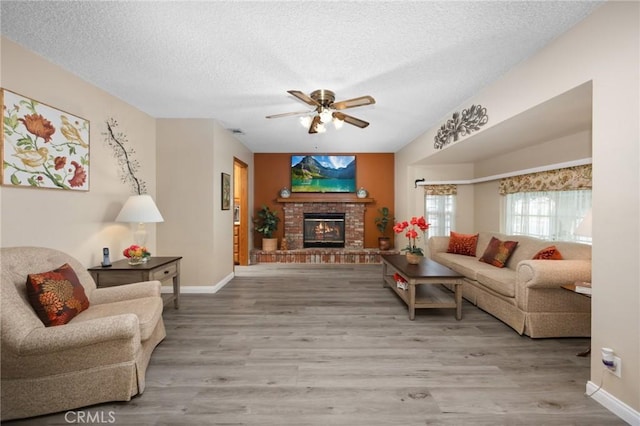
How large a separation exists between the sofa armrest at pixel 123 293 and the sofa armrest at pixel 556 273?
11.8 feet

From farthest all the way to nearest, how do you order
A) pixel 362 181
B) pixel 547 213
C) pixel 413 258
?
pixel 362 181 < pixel 547 213 < pixel 413 258

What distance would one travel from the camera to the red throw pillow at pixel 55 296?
1.88m

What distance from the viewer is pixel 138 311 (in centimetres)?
218

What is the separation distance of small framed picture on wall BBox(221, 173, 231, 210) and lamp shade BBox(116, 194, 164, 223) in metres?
1.32

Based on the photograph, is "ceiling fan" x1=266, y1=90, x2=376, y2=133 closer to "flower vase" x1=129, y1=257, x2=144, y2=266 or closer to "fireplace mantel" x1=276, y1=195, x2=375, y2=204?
"flower vase" x1=129, y1=257, x2=144, y2=266

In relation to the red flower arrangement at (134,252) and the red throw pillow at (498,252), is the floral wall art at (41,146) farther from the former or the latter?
the red throw pillow at (498,252)

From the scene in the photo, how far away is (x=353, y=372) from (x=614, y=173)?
2225 mm

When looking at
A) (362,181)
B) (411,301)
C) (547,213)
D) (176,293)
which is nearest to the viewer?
(411,301)

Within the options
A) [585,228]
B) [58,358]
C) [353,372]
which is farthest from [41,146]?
[585,228]

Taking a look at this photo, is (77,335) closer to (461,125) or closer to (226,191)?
(226,191)

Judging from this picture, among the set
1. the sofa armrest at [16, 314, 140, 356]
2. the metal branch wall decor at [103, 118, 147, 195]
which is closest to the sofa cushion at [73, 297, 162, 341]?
the sofa armrest at [16, 314, 140, 356]

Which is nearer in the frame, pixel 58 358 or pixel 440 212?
pixel 58 358

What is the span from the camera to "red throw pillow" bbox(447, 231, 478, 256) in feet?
15.1

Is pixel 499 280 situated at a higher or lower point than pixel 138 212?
lower
